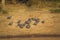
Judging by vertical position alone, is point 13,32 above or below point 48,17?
below

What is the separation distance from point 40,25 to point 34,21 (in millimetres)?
69

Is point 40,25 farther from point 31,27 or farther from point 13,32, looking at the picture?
point 13,32

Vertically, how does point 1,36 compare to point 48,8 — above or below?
below

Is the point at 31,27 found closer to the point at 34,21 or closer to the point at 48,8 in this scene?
the point at 34,21

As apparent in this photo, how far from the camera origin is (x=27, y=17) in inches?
68.2

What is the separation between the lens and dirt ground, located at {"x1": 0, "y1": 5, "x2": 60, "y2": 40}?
167 centimetres

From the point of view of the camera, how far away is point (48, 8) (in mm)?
1752

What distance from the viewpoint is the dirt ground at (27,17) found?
1.67 meters

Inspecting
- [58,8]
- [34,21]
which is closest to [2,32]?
[34,21]

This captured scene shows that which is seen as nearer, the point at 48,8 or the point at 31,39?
the point at 31,39

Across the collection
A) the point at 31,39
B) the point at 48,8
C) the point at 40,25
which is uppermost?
the point at 48,8

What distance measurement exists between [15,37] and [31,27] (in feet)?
0.57

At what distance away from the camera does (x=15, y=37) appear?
5.41 feet

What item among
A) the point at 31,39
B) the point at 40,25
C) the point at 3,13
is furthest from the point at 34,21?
the point at 3,13
